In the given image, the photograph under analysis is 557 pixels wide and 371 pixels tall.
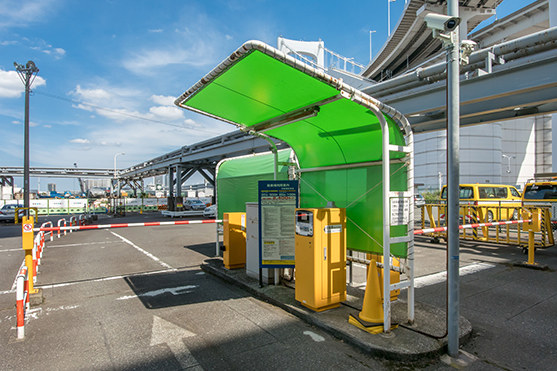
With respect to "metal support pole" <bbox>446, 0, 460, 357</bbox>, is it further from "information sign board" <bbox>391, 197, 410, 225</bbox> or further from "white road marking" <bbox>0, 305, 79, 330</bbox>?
"white road marking" <bbox>0, 305, 79, 330</bbox>

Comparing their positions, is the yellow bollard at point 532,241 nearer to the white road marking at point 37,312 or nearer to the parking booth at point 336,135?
the parking booth at point 336,135

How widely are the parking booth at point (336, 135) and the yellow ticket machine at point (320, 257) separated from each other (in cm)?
14

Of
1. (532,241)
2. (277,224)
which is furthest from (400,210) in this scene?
(532,241)

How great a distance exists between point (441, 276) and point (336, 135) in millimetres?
4181

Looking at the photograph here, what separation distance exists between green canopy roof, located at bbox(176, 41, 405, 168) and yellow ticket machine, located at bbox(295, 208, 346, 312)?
4.27 ft

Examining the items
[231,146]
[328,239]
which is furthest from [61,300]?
[231,146]

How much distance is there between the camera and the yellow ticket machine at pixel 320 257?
4395 millimetres

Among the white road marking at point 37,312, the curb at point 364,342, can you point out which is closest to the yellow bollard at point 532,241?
the curb at point 364,342

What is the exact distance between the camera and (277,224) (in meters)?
5.49

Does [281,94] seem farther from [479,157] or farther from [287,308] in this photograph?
[479,157]

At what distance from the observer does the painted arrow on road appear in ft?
11.1

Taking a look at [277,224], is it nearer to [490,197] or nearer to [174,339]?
[174,339]

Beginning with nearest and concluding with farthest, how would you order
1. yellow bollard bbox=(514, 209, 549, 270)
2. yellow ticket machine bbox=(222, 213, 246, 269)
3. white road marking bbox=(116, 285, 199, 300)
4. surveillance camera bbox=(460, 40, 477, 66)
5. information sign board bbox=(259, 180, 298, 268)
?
surveillance camera bbox=(460, 40, 477, 66) < information sign board bbox=(259, 180, 298, 268) < white road marking bbox=(116, 285, 199, 300) < yellow ticket machine bbox=(222, 213, 246, 269) < yellow bollard bbox=(514, 209, 549, 270)

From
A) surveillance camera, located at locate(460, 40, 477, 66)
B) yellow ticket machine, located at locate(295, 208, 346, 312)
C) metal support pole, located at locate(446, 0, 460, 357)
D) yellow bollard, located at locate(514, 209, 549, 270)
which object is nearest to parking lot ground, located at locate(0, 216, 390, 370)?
yellow ticket machine, located at locate(295, 208, 346, 312)
